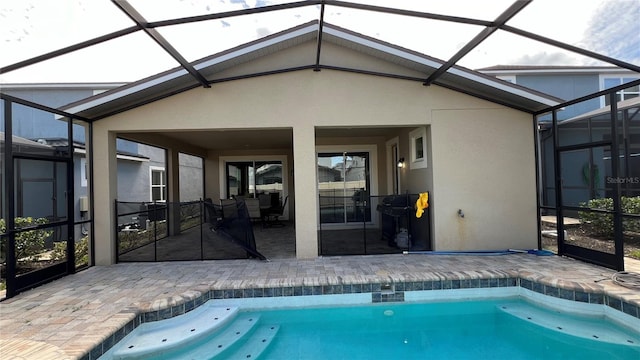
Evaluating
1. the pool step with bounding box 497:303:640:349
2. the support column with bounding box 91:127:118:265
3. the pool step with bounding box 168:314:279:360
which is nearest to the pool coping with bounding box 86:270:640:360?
the pool step with bounding box 497:303:640:349

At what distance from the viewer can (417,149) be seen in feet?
22.3

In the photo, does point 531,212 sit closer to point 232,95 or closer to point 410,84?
point 410,84

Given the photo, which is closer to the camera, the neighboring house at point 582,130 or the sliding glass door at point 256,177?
the neighboring house at point 582,130

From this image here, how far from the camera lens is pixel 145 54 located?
439cm

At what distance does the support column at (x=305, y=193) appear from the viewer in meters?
5.52

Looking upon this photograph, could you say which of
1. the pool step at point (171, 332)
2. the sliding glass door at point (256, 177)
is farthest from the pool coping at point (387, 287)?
Result: the sliding glass door at point (256, 177)

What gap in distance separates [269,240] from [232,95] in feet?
11.8

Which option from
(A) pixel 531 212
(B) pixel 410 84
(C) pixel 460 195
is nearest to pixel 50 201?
(B) pixel 410 84

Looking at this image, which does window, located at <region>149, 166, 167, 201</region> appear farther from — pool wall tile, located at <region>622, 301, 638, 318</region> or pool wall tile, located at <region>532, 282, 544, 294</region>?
pool wall tile, located at <region>622, 301, 638, 318</region>

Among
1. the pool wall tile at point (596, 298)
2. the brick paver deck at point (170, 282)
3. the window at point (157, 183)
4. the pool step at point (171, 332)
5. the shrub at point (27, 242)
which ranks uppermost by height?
the window at point (157, 183)

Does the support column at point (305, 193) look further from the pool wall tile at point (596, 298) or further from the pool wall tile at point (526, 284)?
the pool wall tile at point (596, 298)

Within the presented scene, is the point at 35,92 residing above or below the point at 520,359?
above

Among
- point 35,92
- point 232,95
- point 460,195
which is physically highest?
point 35,92

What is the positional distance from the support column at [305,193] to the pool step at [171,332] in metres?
1.83
